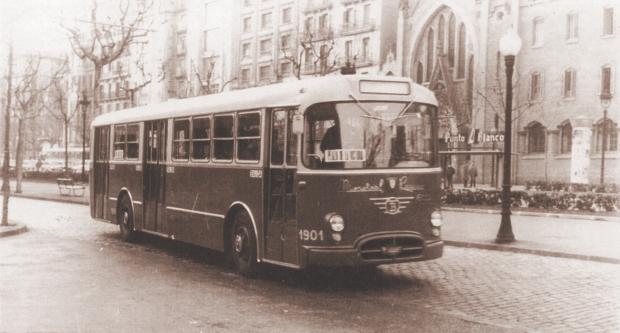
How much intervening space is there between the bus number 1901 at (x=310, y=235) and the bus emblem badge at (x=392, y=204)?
81cm

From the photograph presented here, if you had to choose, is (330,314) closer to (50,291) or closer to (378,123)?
(378,123)

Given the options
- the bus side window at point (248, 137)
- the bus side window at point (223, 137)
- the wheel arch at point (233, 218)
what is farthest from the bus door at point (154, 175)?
the bus side window at point (248, 137)

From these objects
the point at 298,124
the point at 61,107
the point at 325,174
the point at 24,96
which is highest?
the point at 24,96

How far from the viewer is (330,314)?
805 centimetres

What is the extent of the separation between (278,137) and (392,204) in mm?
1817

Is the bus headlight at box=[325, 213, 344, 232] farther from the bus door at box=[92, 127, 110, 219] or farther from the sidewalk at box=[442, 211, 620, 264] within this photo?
the bus door at box=[92, 127, 110, 219]

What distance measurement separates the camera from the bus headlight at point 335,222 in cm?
923

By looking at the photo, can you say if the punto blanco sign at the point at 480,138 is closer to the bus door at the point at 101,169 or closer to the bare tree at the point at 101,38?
the bare tree at the point at 101,38

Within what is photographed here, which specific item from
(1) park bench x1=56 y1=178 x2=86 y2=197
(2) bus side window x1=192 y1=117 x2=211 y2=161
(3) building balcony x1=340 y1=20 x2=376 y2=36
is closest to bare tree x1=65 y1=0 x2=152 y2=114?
(1) park bench x1=56 y1=178 x2=86 y2=197

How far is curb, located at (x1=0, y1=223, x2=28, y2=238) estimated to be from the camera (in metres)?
16.1

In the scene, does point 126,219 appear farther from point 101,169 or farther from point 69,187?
point 69,187

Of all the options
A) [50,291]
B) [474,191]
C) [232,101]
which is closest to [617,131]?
[474,191]

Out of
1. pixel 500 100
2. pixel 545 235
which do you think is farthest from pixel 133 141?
pixel 500 100

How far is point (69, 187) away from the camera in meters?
33.0
